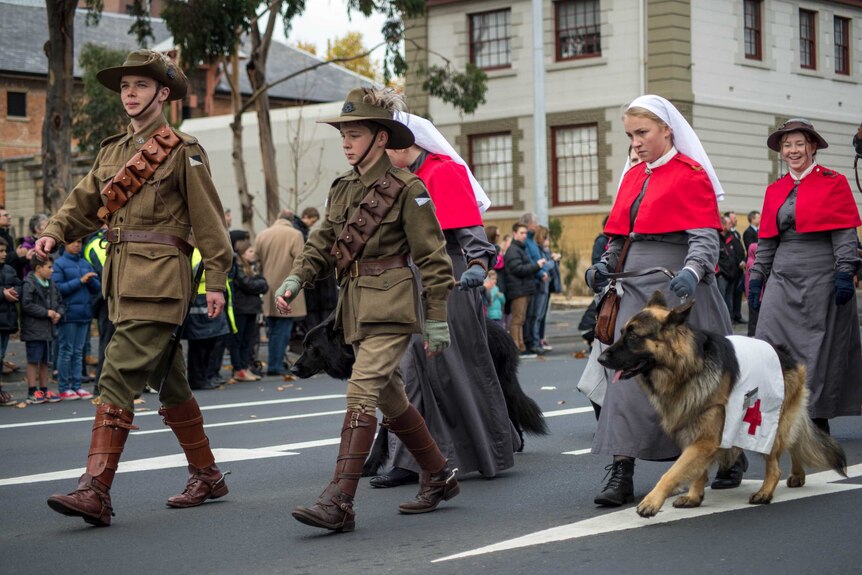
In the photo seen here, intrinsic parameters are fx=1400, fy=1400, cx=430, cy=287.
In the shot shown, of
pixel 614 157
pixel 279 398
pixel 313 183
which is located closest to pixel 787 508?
pixel 279 398

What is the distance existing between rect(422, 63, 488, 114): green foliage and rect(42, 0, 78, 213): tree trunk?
33.0ft

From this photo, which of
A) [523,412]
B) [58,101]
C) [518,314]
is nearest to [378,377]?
[523,412]

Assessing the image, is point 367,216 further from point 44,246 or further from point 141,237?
point 44,246

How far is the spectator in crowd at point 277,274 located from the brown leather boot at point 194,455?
10.0 m

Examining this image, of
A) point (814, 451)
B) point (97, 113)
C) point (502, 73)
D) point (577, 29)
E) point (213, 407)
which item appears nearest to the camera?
point (814, 451)

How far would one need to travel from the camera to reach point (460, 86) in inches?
1196

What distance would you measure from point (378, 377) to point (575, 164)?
29.2 meters

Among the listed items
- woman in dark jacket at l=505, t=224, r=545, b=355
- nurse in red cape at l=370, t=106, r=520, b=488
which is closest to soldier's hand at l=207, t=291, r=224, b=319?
nurse in red cape at l=370, t=106, r=520, b=488

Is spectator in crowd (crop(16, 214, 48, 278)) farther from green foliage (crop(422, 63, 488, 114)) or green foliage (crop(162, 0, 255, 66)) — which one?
green foliage (crop(422, 63, 488, 114))

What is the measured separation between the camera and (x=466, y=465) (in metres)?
8.26

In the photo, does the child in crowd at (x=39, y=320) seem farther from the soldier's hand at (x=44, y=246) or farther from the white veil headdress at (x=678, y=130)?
the white veil headdress at (x=678, y=130)

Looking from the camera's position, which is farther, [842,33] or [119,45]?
[119,45]

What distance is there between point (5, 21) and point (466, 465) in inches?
2137

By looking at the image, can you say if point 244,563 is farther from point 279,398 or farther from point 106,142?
point 279,398
